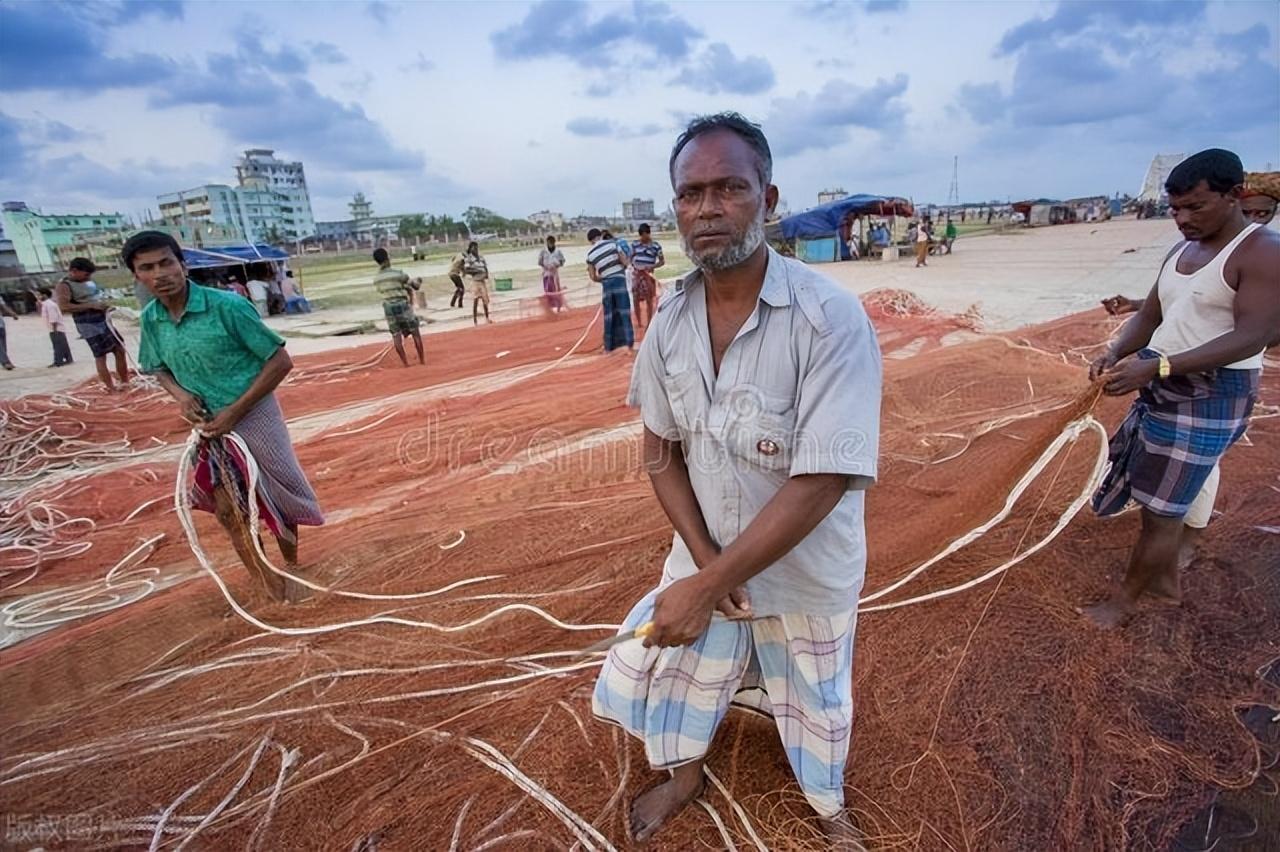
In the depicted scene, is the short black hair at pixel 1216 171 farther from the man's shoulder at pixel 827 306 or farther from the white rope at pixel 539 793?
the white rope at pixel 539 793

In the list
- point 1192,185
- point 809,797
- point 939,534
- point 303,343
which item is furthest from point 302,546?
point 303,343

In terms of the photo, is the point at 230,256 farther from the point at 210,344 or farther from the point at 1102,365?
the point at 1102,365

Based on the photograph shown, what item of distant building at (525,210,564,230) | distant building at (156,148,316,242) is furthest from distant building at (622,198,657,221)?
distant building at (156,148,316,242)

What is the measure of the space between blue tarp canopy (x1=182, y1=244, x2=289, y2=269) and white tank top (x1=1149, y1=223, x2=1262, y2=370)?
17.8 m

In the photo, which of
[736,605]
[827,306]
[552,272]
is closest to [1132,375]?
[827,306]

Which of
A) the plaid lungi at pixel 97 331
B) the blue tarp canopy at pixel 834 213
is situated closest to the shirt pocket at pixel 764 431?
the plaid lungi at pixel 97 331

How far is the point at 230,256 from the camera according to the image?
1644 centimetres

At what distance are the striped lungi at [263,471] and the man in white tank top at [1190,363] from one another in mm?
4031

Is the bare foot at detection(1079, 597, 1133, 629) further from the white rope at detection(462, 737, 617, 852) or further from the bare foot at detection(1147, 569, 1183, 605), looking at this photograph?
the white rope at detection(462, 737, 617, 852)

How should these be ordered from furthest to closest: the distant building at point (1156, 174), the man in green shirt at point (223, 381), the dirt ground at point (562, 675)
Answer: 1. the distant building at point (1156, 174)
2. the man in green shirt at point (223, 381)
3. the dirt ground at point (562, 675)

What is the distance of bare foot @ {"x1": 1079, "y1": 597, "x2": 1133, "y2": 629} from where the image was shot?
260cm

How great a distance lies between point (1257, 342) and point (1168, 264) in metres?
0.58

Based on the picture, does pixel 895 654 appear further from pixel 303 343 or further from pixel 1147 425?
pixel 303 343

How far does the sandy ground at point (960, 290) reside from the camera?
33.5 ft
